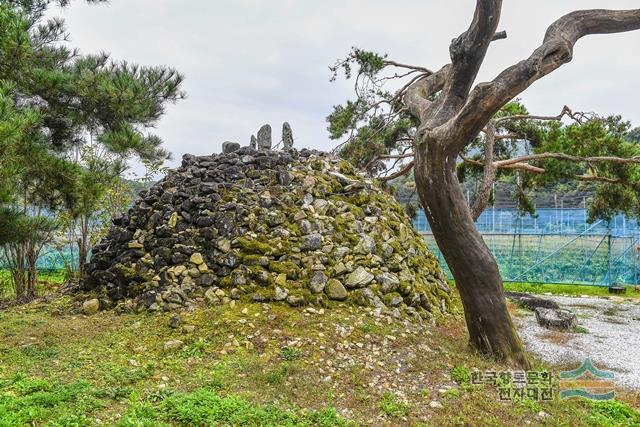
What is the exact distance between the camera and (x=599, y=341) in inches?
217

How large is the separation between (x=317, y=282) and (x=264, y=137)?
3.42 metres

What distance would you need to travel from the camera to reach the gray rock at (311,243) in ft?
18.5

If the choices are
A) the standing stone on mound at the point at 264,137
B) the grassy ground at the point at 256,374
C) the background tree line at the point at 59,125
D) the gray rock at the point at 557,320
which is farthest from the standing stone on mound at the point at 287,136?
the gray rock at the point at 557,320

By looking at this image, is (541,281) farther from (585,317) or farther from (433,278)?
(433,278)

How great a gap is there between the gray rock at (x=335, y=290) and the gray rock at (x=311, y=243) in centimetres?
57

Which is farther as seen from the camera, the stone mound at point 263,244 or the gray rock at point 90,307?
the gray rock at point 90,307

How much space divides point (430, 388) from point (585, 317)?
5312mm

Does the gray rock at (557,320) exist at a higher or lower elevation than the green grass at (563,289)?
higher

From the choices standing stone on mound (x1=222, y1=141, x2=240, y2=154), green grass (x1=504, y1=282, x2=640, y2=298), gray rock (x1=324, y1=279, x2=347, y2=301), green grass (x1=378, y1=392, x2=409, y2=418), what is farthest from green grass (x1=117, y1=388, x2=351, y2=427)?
green grass (x1=504, y1=282, x2=640, y2=298)

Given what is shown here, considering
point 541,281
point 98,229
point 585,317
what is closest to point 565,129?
point 585,317

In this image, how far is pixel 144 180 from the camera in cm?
1047

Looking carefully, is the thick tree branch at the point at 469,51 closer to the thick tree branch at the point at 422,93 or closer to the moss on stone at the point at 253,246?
the thick tree branch at the point at 422,93

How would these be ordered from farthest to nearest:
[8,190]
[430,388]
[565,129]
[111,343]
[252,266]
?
[565,129], [8,190], [252,266], [111,343], [430,388]

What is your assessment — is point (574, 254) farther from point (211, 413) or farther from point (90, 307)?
point (211, 413)
